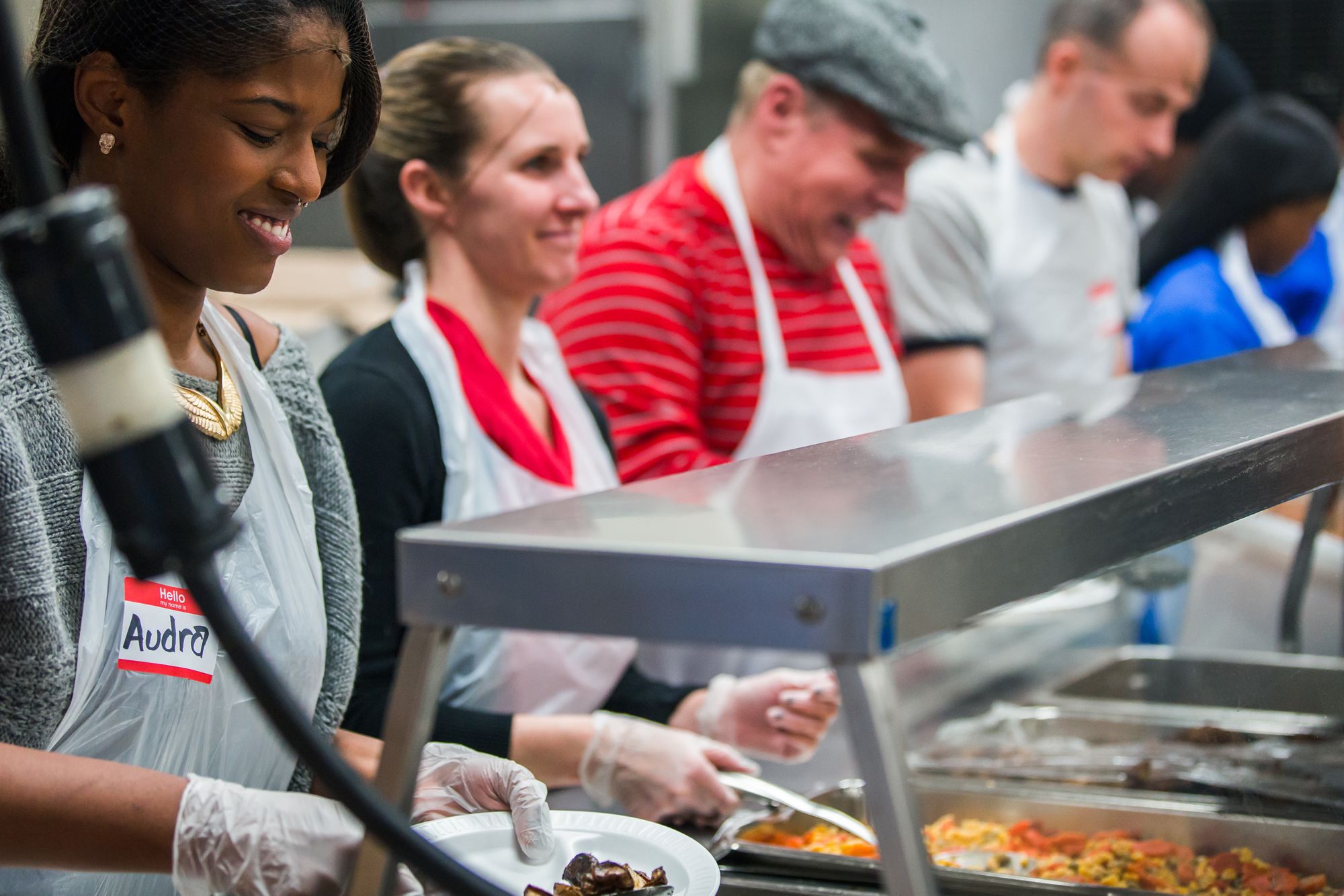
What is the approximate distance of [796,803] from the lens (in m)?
1.31

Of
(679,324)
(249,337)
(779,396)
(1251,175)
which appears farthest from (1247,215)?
(249,337)

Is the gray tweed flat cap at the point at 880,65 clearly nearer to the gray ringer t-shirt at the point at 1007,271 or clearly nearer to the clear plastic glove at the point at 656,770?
the gray ringer t-shirt at the point at 1007,271

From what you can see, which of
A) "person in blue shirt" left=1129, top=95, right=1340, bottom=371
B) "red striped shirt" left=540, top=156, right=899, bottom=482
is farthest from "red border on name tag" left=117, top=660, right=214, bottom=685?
"person in blue shirt" left=1129, top=95, right=1340, bottom=371

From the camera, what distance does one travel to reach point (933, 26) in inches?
194

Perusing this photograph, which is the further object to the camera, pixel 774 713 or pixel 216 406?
pixel 774 713

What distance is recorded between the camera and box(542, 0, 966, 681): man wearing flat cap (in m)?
1.97

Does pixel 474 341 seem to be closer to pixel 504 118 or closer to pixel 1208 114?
pixel 504 118

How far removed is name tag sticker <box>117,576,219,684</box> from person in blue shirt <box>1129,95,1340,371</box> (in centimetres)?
261

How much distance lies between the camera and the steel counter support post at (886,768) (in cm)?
59

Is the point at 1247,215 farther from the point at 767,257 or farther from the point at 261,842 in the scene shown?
the point at 261,842

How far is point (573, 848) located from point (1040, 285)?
208cm

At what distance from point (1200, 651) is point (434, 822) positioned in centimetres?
148

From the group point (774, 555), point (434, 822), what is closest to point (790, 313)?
point (434, 822)

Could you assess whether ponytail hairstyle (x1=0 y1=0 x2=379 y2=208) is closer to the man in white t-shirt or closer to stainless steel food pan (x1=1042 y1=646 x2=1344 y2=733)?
stainless steel food pan (x1=1042 y1=646 x2=1344 y2=733)
